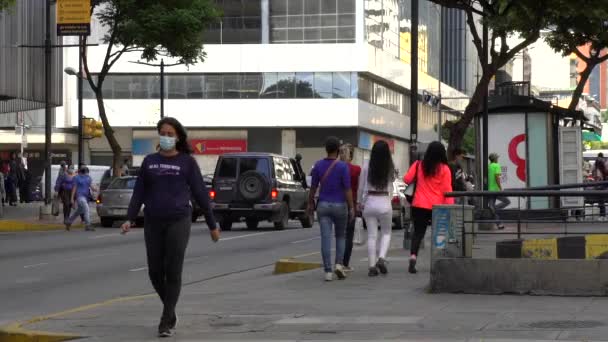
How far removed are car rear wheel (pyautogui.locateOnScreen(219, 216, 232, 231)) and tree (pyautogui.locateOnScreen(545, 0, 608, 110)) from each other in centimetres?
931

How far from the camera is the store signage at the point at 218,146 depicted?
238 feet

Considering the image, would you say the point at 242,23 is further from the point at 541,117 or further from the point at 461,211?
the point at 461,211

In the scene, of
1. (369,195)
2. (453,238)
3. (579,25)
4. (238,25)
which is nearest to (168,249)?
(453,238)

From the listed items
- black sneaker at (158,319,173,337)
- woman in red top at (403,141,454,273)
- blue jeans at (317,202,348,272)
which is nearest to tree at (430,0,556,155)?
woman in red top at (403,141,454,273)

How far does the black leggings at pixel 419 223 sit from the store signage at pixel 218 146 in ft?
189

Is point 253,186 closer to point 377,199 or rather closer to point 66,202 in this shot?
point 66,202

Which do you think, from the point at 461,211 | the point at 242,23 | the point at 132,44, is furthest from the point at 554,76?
the point at 461,211

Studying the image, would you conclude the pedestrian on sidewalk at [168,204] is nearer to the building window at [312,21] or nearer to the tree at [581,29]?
the tree at [581,29]

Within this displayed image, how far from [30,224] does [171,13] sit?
9086mm

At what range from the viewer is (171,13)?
38031mm

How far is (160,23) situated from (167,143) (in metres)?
28.3

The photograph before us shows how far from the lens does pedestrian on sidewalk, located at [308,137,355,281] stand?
1455 centimetres

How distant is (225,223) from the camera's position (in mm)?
30375

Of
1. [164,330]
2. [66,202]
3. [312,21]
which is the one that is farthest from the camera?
[312,21]
